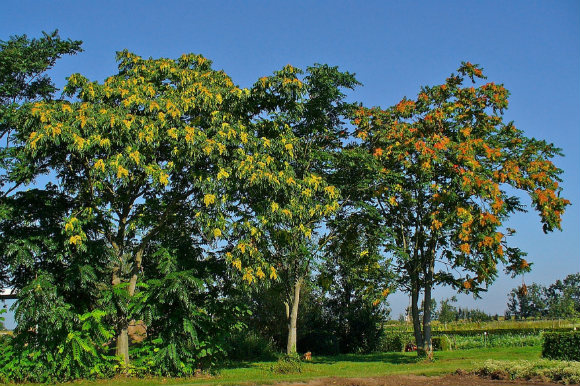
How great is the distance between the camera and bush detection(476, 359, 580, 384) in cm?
1266

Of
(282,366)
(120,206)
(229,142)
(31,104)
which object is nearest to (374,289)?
(282,366)

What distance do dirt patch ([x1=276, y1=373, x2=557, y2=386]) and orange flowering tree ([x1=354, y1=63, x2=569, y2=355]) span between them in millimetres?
5087

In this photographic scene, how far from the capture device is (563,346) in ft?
62.1

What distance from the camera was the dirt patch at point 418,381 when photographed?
12.9 m

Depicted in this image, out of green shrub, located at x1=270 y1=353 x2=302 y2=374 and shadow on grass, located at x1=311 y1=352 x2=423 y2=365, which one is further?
shadow on grass, located at x1=311 y1=352 x2=423 y2=365

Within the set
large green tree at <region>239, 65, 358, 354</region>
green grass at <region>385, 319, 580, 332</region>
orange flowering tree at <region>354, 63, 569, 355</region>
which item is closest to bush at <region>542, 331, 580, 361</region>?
orange flowering tree at <region>354, 63, 569, 355</region>

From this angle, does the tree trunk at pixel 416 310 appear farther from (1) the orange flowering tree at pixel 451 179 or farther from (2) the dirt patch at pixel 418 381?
(2) the dirt patch at pixel 418 381

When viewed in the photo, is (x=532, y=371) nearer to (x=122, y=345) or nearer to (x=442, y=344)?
(x=122, y=345)

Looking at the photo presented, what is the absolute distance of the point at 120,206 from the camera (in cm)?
1688

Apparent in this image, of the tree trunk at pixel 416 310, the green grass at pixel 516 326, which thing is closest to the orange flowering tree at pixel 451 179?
the tree trunk at pixel 416 310

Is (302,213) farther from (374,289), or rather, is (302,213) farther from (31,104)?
(31,104)

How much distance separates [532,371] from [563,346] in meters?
6.84

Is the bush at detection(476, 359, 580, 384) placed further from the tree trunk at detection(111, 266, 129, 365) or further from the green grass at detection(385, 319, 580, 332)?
the green grass at detection(385, 319, 580, 332)

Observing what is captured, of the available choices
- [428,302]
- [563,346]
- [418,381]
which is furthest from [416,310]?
[418,381]
